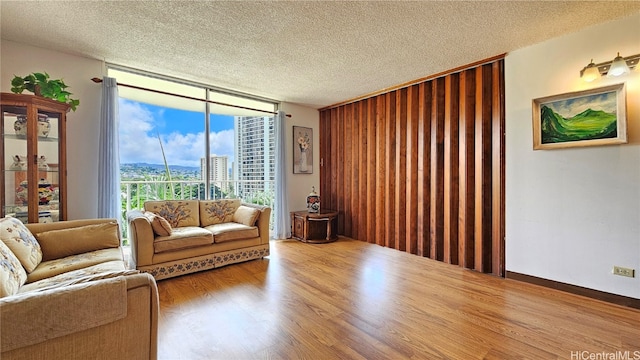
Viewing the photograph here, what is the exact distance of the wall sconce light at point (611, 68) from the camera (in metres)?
2.15

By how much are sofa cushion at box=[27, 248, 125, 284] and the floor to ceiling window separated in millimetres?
1803

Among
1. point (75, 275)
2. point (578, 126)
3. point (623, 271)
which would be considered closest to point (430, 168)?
point (578, 126)

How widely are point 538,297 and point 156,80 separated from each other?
491cm

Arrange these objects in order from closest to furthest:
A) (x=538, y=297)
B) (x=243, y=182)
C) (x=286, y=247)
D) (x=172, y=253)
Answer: (x=538, y=297), (x=172, y=253), (x=286, y=247), (x=243, y=182)

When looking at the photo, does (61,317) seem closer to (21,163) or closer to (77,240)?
(77,240)

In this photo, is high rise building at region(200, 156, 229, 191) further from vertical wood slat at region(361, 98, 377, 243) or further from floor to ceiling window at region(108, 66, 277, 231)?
vertical wood slat at region(361, 98, 377, 243)

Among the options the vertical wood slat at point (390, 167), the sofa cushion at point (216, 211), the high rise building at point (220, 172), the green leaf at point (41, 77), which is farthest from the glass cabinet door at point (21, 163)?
the vertical wood slat at point (390, 167)

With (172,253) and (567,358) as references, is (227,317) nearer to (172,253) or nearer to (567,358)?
(172,253)

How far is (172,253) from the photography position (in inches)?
113

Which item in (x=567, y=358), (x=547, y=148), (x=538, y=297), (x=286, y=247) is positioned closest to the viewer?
(x=567, y=358)

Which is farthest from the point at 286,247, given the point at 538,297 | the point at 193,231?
the point at 538,297

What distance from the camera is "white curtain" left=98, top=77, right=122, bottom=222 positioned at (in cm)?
301

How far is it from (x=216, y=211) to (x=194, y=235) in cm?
70

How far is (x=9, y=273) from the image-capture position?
1.49 m
